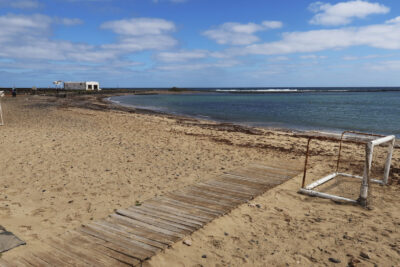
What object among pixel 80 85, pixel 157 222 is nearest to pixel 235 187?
pixel 157 222

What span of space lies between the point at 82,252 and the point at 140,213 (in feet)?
4.93

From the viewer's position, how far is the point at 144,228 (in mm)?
4844

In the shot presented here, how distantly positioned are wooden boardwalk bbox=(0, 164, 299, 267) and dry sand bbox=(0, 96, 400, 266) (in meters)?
0.24

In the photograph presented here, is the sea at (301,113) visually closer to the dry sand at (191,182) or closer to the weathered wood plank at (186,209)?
the dry sand at (191,182)

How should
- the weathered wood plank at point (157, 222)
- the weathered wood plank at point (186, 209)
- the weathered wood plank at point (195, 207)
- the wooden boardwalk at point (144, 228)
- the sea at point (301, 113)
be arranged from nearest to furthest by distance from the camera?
the wooden boardwalk at point (144, 228)
the weathered wood plank at point (157, 222)
the weathered wood plank at point (186, 209)
the weathered wood plank at point (195, 207)
the sea at point (301, 113)

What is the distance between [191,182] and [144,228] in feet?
9.19

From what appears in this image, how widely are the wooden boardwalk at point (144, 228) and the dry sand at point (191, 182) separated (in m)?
0.24

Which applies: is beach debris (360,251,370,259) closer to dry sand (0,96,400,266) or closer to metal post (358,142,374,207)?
dry sand (0,96,400,266)

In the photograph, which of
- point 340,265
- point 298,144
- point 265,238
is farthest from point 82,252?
point 298,144

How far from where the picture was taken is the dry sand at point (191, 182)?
4.41 m

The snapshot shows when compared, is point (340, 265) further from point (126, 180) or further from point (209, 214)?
point (126, 180)

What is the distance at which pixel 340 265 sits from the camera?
13.6 feet

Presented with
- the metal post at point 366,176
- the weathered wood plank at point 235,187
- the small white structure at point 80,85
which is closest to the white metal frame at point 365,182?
the metal post at point 366,176

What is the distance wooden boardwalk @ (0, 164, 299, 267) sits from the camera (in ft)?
13.0
